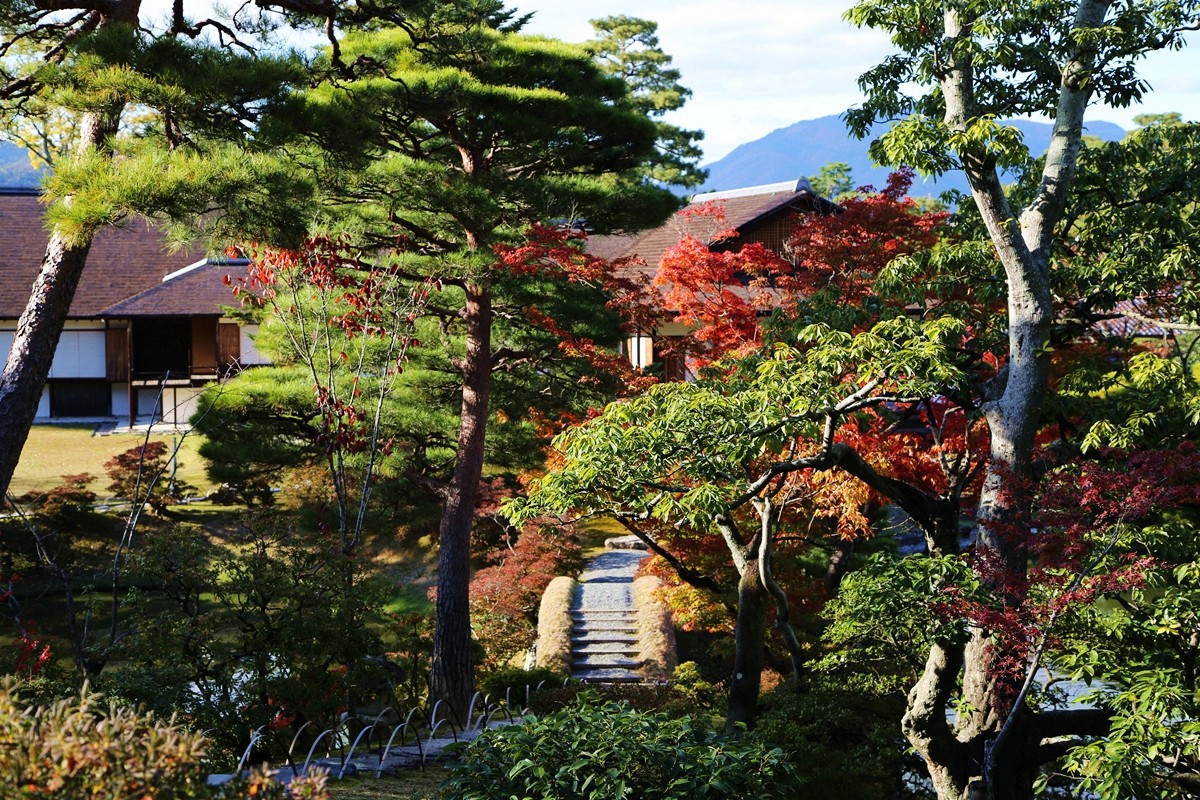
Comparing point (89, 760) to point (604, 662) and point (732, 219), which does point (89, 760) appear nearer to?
point (604, 662)

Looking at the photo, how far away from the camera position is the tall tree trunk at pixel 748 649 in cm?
842

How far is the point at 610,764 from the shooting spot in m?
5.36

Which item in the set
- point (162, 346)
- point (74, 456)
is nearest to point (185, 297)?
point (162, 346)

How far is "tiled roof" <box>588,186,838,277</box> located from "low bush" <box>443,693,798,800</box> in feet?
49.9

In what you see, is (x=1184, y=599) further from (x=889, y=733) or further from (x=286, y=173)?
(x=286, y=173)

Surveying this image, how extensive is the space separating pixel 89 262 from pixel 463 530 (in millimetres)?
18729

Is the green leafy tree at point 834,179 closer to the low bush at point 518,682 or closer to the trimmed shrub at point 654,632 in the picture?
the trimmed shrub at point 654,632

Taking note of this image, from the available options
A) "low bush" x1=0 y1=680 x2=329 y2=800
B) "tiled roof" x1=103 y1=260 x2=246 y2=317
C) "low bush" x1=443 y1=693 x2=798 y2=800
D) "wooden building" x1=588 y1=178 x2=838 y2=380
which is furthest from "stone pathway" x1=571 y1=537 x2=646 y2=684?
"tiled roof" x1=103 y1=260 x2=246 y2=317

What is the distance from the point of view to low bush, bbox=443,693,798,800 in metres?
5.23

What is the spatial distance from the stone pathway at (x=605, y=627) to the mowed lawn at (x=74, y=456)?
7.90 metres

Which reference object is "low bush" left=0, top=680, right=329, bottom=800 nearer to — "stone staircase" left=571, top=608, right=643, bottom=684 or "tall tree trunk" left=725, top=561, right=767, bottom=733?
"tall tree trunk" left=725, top=561, right=767, bottom=733

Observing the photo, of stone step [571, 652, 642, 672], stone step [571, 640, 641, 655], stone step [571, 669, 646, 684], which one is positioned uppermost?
stone step [571, 640, 641, 655]

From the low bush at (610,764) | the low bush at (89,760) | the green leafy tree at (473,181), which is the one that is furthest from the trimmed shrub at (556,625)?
the low bush at (89,760)

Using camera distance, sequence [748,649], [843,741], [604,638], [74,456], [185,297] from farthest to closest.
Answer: [185,297] < [74,456] < [604,638] < [748,649] < [843,741]
